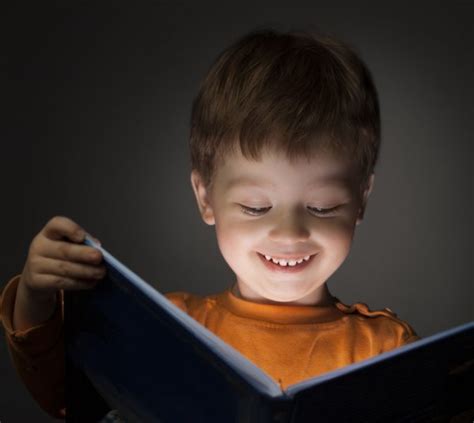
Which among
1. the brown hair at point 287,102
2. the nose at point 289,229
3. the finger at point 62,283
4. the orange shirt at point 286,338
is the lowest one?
the orange shirt at point 286,338

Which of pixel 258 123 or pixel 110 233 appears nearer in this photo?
pixel 258 123

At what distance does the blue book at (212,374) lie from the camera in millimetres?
789

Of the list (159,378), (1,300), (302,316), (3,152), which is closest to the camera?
(159,378)

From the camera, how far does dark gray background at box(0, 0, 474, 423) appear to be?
1.90 metres

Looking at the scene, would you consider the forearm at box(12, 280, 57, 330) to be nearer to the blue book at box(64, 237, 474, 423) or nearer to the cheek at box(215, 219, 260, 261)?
the blue book at box(64, 237, 474, 423)

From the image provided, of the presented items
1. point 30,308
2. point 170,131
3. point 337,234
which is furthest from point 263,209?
point 170,131

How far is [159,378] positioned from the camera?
2.99 ft

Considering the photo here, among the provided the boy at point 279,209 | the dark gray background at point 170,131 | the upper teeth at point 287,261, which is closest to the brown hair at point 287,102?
the boy at point 279,209

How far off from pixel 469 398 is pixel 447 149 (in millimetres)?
1057

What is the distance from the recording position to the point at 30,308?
3.68ft

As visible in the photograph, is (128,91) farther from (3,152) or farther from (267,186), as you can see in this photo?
(267,186)

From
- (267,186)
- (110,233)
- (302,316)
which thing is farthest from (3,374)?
(267,186)

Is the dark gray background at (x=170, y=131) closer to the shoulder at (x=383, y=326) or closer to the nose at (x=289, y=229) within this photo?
the shoulder at (x=383, y=326)

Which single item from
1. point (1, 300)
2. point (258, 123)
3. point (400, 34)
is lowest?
point (1, 300)
